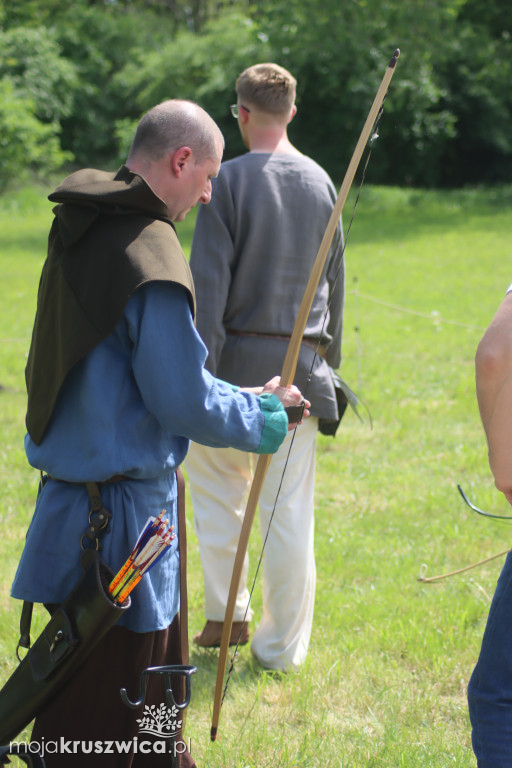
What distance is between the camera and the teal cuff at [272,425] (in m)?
2.10

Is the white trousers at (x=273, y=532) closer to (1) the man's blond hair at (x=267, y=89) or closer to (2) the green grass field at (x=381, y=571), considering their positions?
(2) the green grass field at (x=381, y=571)

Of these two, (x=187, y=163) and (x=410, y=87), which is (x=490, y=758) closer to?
(x=187, y=163)

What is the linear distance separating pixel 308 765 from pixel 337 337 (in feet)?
5.27

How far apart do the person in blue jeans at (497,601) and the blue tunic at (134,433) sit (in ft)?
1.77

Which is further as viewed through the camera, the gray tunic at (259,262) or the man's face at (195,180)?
the gray tunic at (259,262)

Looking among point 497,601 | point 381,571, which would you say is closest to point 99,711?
point 497,601

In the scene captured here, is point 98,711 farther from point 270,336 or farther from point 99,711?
point 270,336

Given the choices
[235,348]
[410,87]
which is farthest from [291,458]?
[410,87]

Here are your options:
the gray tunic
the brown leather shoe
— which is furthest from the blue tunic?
the brown leather shoe

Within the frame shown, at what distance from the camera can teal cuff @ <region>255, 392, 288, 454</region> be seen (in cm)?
210

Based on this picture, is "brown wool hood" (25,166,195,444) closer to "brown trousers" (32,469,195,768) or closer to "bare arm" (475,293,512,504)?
"brown trousers" (32,469,195,768)

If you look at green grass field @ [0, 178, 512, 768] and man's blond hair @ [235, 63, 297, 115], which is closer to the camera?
green grass field @ [0, 178, 512, 768]

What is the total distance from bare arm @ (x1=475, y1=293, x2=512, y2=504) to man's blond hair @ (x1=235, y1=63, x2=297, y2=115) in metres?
1.46

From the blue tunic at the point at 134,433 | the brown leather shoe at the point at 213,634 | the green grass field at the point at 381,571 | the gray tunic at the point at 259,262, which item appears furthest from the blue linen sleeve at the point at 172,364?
the brown leather shoe at the point at 213,634
